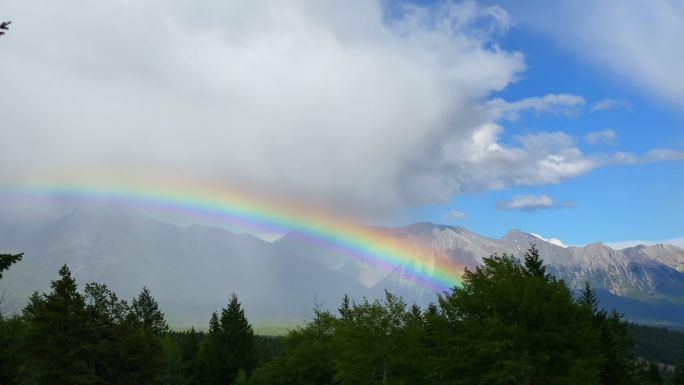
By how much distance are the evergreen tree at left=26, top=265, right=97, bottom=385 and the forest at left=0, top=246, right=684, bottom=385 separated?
0.08 meters

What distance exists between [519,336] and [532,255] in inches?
548

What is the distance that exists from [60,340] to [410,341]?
2770 centimetres

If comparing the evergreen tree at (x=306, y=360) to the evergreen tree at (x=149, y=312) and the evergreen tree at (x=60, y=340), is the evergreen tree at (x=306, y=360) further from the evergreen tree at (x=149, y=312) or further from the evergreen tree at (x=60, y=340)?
the evergreen tree at (x=149, y=312)

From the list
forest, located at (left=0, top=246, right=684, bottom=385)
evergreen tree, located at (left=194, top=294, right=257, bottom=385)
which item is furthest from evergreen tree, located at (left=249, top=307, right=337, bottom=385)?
evergreen tree, located at (left=194, top=294, right=257, bottom=385)

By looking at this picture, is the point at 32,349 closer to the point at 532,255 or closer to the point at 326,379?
the point at 326,379

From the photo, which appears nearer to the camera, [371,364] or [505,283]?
[505,283]

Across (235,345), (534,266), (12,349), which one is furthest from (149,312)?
(534,266)

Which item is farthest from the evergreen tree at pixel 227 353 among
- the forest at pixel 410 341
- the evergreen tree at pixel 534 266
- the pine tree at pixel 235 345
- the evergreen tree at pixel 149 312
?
the evergreen tree at pixel 534 266

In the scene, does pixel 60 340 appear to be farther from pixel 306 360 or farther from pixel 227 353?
pixel 227 353

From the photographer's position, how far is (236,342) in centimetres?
8838

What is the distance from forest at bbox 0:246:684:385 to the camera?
31484mm

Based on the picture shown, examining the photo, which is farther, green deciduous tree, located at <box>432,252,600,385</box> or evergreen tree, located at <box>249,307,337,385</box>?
evergreen tree, located at <box>249,307,337,385</box>

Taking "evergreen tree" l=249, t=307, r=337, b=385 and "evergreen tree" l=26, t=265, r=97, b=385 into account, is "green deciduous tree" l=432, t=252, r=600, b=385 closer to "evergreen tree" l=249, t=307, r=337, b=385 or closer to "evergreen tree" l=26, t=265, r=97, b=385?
"evergreen tree" l=249, t=307, r=337, b=385

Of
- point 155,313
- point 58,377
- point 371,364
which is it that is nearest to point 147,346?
point 58,377
